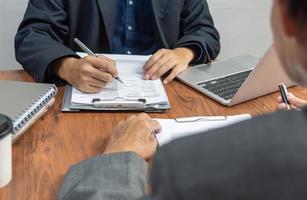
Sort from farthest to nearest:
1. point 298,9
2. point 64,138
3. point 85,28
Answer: point 85,28
point 64,138
point 298,9

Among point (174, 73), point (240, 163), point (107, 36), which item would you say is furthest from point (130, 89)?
point (240, 163)

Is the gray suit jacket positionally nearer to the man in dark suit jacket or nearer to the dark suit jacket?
the man in dark suit jacket

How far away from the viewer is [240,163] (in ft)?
1.53

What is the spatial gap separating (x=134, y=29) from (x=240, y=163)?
1335 mm

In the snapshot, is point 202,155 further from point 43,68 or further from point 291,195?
point 43,68

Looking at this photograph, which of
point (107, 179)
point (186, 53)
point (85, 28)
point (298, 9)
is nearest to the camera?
point (298, 9)

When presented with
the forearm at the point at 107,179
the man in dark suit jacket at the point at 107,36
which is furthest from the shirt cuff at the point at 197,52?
the forearm at the point at 107,179

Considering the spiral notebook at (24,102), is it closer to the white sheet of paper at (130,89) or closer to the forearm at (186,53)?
the white sheet of paper at (130,89)

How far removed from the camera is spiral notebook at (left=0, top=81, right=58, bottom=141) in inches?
41.8

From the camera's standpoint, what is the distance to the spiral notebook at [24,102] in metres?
1.06

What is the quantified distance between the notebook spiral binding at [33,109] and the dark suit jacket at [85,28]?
0.21 meters

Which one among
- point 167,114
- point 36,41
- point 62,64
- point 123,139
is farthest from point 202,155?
point 36,41

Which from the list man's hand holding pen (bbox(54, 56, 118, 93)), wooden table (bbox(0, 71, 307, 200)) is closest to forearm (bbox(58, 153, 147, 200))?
wooden table (bbox(0, 71, 307, 200))

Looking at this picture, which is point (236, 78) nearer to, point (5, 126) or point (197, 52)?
point (197, 52)
